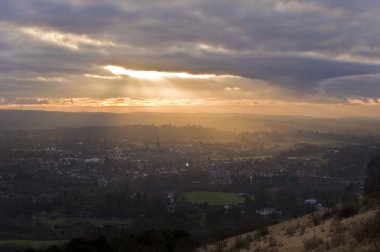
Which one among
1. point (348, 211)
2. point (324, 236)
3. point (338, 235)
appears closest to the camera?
point (338, 235)

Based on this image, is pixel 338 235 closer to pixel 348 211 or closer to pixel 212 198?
pixel 348 211

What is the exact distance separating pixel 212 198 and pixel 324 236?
35.9 meters

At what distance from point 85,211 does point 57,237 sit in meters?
11.5

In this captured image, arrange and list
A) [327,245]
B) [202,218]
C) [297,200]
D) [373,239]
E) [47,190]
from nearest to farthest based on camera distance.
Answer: [373,239] → [327,245] → [202,218] → [297,200] → [47,190]

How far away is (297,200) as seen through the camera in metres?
44.3

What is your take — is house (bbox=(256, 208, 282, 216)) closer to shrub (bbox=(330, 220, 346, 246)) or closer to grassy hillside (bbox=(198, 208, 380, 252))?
grassy hillside (bbox=(198, 208, 380, 252))

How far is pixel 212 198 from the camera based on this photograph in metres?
47.7

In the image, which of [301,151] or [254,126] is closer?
[301,151]

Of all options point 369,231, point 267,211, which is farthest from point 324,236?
point 267,211

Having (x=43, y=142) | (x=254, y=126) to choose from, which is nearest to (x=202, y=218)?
(x=43, y=142)

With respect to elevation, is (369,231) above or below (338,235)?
above

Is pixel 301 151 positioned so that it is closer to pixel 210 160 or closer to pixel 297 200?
pixel 210 160

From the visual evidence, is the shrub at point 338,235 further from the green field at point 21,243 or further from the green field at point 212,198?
the green field at point 212,198

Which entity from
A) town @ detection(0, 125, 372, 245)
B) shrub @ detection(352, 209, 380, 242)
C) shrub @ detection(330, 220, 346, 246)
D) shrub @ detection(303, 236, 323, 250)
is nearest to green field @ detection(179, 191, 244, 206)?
town @ detection(0, 125, 372, 245)
